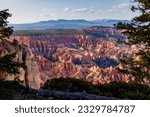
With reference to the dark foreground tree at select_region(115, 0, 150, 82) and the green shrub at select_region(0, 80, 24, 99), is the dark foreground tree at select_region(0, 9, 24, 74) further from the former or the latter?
the dark foreground tree at select_region(115, 0, 150, 82)

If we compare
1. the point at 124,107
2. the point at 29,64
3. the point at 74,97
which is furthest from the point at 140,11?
the point at 29,64

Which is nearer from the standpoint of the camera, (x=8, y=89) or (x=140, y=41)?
(x=8, y=89)

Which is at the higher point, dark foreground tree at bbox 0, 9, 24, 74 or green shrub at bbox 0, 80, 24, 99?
dark foreground tree at bbox 0, 9, 24, 74

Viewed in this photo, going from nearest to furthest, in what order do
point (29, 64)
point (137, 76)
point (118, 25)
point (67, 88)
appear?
1. point (67, 88)
2. point (137, 76)
3. point (118, 25)
4. point (29, 64)

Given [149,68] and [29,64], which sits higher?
[149,68]

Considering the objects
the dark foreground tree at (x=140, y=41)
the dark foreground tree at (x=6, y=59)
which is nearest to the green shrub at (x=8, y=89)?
the dark foreground tree at (x=6, y=59)

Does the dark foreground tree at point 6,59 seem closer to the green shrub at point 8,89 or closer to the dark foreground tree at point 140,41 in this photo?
the green shrub at point 8,89

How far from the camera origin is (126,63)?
2417cm

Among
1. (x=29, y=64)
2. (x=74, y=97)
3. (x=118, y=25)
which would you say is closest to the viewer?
(x=74, y=97)

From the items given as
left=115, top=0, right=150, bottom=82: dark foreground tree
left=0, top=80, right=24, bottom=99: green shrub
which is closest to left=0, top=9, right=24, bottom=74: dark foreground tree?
left=0, top=80, right=24, bottom=99: green shrub

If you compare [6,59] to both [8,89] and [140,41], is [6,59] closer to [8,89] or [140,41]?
[8,89]

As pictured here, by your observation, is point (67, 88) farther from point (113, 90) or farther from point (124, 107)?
point (124, 107)

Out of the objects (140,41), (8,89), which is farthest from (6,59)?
(140,41)

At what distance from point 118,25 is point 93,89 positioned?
9.14m
